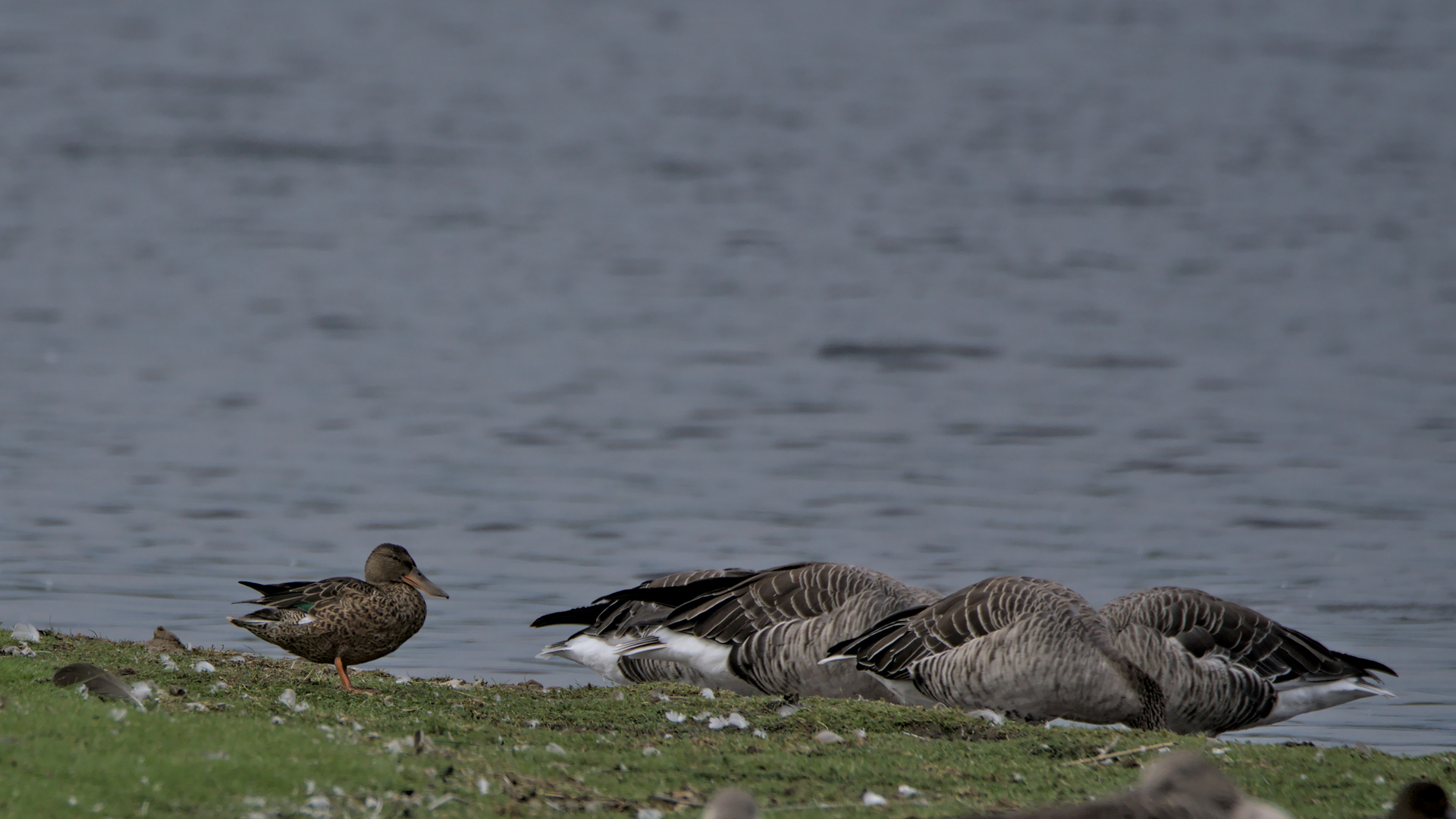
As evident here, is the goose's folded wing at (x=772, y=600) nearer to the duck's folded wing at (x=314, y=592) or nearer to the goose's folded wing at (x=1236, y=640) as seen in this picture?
the goose's folded wing at (x=1236, y=640)

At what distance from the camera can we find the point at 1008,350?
27656 millimetres

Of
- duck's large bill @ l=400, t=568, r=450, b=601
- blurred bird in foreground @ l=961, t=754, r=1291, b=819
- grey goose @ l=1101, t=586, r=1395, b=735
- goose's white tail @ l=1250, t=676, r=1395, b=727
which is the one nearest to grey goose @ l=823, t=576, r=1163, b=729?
grey goose @ l=1101, t=586, r=1395, b=735

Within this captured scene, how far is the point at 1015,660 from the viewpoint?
420 inches

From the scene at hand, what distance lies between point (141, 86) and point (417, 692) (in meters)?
55.9

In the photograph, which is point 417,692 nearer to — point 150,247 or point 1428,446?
point 1428,446

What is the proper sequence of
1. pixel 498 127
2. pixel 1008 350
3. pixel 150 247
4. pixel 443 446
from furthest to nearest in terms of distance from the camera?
pixel 498 127
pixel 150 247
pixel 1008 350
pixel 443 446

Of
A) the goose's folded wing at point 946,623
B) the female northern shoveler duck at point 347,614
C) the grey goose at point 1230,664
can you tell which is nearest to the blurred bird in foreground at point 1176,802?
the female northern shoveler duck at point 347,614

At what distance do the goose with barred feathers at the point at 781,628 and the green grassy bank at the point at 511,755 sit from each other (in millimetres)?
1606

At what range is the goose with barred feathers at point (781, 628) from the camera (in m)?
11.8

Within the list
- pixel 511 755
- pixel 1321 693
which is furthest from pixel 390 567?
pixel 1321 693

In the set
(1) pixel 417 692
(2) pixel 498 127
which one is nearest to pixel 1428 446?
(1) pixel 417 692

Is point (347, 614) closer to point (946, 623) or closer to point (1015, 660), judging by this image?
point (946, 623)

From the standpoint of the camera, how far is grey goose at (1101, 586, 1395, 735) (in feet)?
37.0

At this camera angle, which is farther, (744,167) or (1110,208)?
(744,167)
